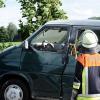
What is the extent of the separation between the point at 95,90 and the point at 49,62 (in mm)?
3852

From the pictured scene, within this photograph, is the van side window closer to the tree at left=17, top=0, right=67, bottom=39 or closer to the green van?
the green van

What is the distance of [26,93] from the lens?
11.3 m

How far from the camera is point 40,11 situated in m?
52.0


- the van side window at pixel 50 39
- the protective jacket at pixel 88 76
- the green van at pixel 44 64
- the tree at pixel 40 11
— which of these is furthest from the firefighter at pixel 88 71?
the tree at pixel 40 11

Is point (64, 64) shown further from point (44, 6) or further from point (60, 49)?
point (44, 6)

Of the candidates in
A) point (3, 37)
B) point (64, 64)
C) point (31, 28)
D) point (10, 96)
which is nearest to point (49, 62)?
point (64, 64)

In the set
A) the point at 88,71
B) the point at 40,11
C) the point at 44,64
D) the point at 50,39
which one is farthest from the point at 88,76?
the point at 40,11

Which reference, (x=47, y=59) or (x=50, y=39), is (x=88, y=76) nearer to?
(x=47, y=59)

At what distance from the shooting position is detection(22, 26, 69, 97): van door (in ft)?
36.1

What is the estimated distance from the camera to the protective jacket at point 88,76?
717cm

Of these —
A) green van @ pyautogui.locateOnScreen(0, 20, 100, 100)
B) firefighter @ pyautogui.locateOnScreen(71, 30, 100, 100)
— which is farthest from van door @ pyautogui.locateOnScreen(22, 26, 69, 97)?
firefighter @ pyautogui.locateOnScreen(71, 30, 100, 100)

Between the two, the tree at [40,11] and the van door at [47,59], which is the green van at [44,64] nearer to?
the van door at [47,59]

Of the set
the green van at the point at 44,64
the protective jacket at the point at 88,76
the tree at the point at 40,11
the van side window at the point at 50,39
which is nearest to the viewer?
the protective jacket at the point at 88,76

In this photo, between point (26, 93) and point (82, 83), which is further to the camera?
point (26, 93)
